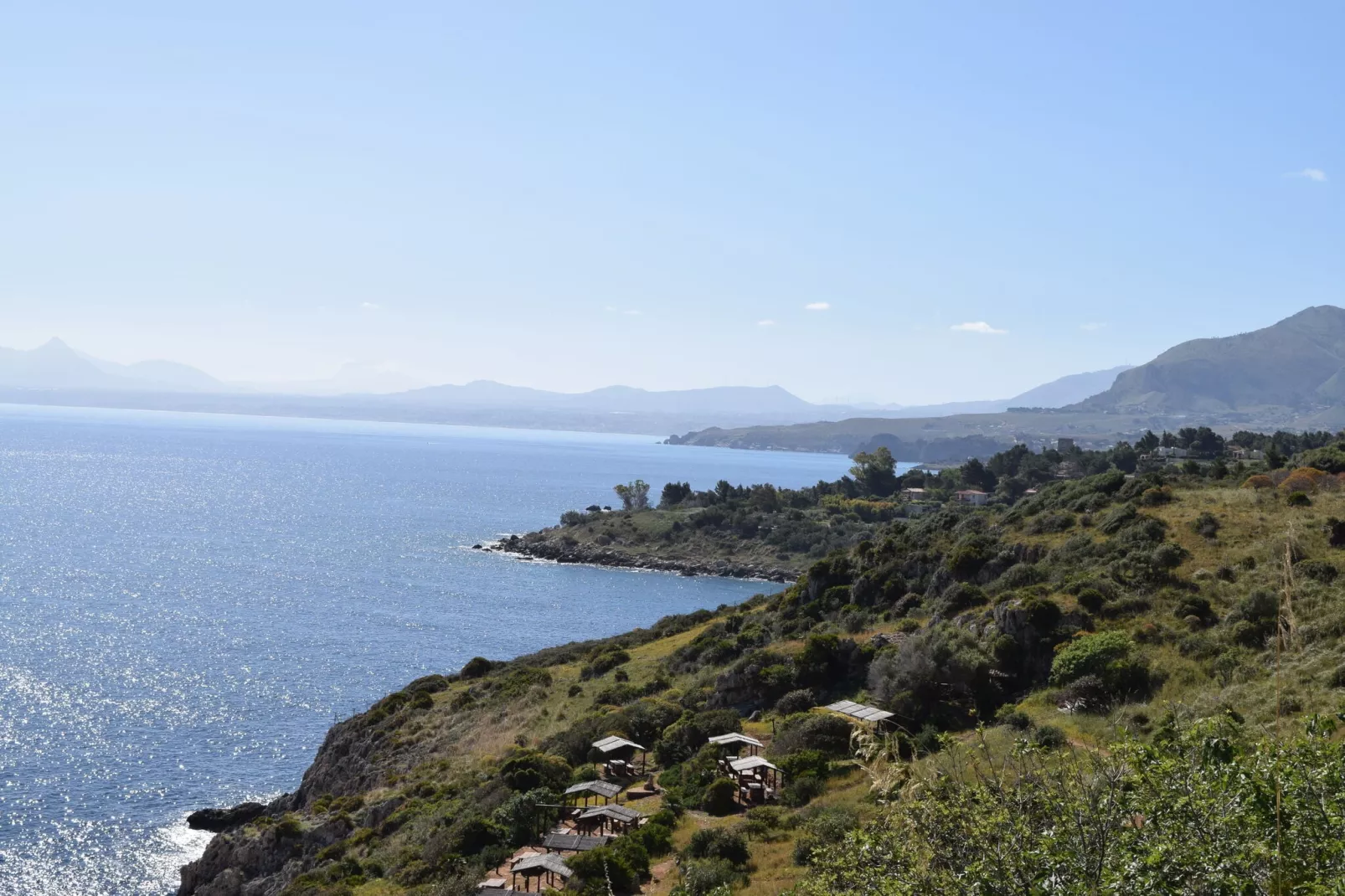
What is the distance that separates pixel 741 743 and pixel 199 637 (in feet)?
177

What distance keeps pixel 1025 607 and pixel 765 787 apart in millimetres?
11828

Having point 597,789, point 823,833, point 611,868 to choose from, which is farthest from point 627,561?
point 823,833

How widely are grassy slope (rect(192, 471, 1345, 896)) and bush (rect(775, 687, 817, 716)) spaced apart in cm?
114

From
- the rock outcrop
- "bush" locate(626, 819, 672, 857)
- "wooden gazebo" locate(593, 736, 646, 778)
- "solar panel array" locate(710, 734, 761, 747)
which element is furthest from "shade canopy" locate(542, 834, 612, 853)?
the rock outcrop

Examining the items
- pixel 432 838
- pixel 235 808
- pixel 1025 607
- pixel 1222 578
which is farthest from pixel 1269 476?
pixel 235 808

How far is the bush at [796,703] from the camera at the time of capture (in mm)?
32719

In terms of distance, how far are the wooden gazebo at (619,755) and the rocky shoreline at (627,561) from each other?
255 ft

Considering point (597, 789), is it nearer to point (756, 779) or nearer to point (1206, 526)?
point (756, 779)

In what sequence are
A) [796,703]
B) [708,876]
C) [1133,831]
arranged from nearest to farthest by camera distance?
[1133,831] → [708,876] → [796,703]

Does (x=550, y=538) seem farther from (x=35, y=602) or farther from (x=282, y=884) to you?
(x=282, y=884)

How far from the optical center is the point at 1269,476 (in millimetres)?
46781

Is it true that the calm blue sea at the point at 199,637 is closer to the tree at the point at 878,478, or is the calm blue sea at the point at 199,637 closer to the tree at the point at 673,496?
the tree at the point at 673,496

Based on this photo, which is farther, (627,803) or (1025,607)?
(1025,607)

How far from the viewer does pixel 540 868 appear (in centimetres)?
2130
